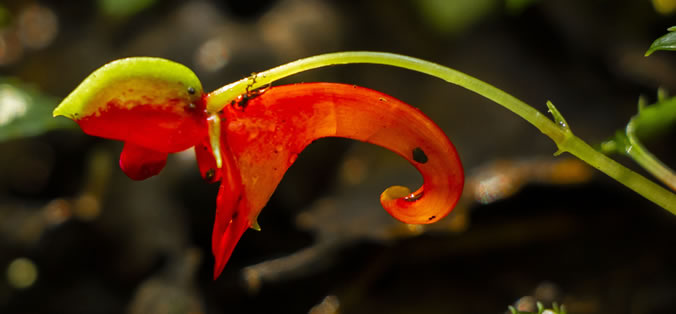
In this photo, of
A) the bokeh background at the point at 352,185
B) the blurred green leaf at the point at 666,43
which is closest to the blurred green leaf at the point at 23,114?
the bokeh background at the point at 352,185

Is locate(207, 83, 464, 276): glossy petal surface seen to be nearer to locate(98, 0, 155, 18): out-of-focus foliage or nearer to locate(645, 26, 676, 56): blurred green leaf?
locate(645, 26, 676, 56): blurred green leaf

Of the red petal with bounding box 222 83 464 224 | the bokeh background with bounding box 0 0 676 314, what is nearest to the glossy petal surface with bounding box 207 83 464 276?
the red petal with bounding box 222 83 464 224

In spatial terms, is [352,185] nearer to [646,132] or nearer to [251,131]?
[646,132]

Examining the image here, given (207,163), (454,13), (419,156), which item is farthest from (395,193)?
(454,13)

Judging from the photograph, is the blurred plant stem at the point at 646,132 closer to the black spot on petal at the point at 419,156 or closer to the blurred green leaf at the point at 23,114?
the black spot on petal at the point at 419,156

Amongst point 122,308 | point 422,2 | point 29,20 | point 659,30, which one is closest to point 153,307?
point 122,308

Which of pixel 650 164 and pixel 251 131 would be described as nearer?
pixel 251 131

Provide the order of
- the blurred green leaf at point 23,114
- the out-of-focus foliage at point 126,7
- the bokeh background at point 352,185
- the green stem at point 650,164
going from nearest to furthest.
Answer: the green stem at point 650,164 → the blurred green leaf at point 23,114 → the bokeh background at point 352,185 → the out-of-focus foliage at point 126,7
